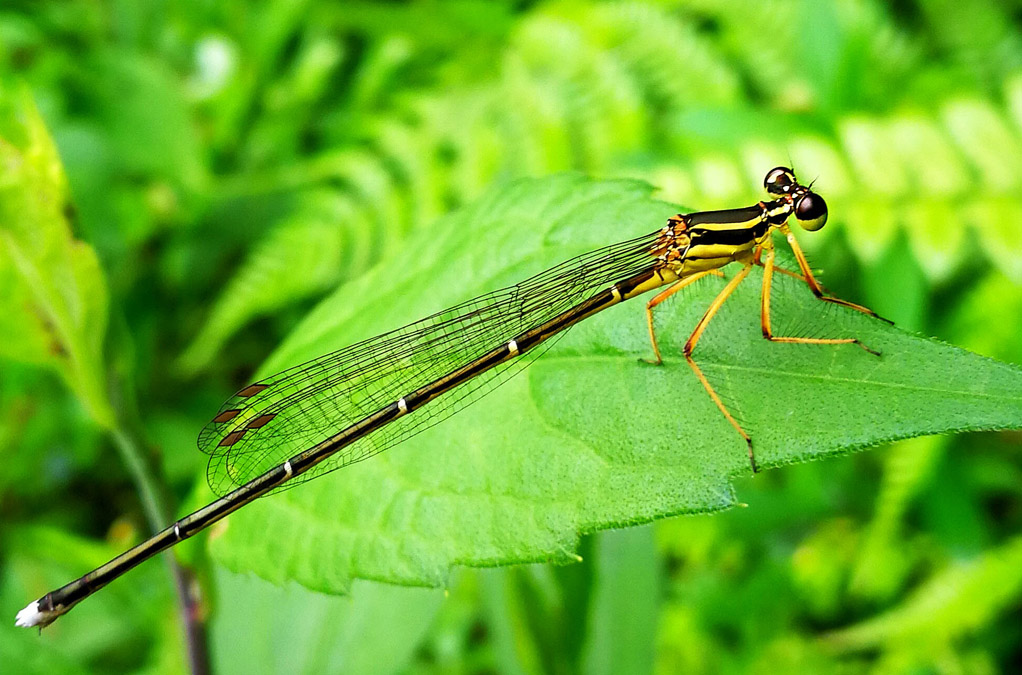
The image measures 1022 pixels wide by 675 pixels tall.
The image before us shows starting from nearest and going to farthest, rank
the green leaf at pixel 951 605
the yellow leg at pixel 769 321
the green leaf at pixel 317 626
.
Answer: the yellow leg at pixel 769 321
the green leaf at pixel 317 626
the green leaf at pixel 951 605

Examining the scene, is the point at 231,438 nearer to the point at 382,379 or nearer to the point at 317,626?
the point at 382,379

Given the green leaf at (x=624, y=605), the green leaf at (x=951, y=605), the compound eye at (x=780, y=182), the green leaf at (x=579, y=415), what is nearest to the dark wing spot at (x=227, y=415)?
the green leaf at (x=579, y=415)

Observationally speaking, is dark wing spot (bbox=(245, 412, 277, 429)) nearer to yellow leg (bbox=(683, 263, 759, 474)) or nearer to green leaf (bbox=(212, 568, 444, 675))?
green leaf (bbox=(212, 568, 444, 675))

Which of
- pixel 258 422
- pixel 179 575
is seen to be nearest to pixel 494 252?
pixel 258 422

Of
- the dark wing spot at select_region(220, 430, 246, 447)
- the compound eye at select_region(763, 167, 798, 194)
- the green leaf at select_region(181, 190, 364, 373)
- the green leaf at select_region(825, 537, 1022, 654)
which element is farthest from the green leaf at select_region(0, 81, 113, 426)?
the green leaf at select_region(825, 537, 1022, 654)

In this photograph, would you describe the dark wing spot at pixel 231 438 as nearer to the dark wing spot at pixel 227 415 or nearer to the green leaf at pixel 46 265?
the dark wing spot at pixel 227 415

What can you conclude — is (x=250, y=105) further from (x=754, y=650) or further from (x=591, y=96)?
(x=754, y=650)
